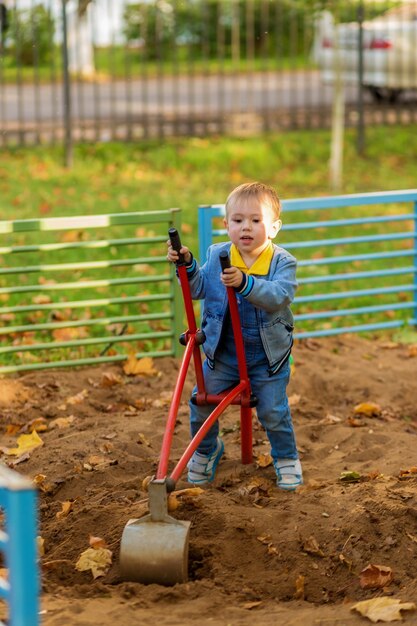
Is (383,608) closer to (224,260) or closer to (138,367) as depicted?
(224,260)

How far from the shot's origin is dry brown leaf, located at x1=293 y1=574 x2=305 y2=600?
397 centimetres

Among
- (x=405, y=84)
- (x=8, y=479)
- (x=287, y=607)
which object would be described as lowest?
(x=287, y=607)

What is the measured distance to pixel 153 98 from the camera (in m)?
18.4

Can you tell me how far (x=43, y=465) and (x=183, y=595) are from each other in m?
1.53

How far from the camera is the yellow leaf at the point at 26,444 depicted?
551 centimetres

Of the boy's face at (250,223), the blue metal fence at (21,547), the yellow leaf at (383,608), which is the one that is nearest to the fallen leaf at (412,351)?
the boy's face at (250,223)

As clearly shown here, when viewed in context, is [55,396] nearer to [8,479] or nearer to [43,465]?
[43,465]

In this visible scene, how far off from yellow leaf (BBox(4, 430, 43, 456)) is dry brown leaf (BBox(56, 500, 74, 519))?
2.64 feet

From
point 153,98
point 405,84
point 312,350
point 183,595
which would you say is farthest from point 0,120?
point 183,595

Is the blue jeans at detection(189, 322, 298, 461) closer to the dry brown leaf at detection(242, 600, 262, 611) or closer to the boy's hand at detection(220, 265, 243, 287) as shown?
the boy's hand at detection(220, 265, 243, 287)

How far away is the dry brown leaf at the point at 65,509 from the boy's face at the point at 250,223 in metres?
1.29

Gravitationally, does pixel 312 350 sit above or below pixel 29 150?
below

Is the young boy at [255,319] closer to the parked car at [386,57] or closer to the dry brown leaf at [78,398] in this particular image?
the dry brown leaf at [78,398]

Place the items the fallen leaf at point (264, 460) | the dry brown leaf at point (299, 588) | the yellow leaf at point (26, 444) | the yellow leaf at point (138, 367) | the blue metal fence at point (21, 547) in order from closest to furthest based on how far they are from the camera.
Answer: the blue metal fence at point (21, 547) < the dry brown leaf at point (299, 588) < the fallen leaf at point (264, 460) < the yellow leaf at point (26, 444) < the yellow leaf at point (138, 367)
